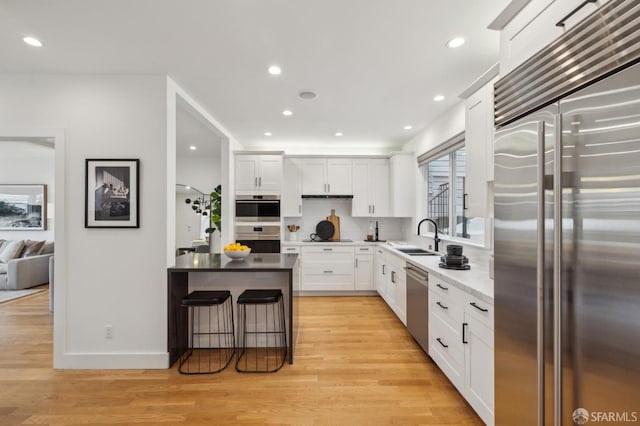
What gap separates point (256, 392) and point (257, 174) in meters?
3.51

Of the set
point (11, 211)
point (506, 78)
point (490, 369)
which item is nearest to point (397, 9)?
point (506, 78)

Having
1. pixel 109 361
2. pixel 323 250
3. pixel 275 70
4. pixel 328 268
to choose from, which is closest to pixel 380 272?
pixel 328 268

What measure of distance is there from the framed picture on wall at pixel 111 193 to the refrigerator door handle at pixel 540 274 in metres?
3.02

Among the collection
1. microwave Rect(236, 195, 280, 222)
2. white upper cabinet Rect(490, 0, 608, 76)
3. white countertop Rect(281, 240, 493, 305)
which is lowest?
white countertop Rect(281, 240, 493, 305)

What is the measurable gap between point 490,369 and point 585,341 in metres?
0.88

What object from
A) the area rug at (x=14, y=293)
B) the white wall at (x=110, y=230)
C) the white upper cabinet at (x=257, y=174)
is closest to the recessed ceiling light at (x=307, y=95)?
the white wall at (x=110, y=230)

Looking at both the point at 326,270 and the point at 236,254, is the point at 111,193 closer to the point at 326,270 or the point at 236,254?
the point at 236,254

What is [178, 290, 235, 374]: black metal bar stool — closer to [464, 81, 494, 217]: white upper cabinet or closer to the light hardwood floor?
the light hardwood floor

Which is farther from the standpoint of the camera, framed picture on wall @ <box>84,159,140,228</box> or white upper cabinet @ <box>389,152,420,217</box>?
white upper cabinet @ <box>389,152,420,217</box>

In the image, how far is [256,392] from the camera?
2.34 m

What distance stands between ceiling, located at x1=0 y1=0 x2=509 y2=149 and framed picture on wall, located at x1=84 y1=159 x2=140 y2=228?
2.85ft

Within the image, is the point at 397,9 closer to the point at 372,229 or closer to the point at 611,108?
the point at 611,108

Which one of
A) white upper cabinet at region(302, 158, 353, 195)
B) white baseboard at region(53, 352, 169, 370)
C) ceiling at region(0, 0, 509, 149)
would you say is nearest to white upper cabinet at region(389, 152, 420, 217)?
white upper cabinet at region(302, 158, 353, 195)

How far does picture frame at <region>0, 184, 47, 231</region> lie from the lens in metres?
6.39
